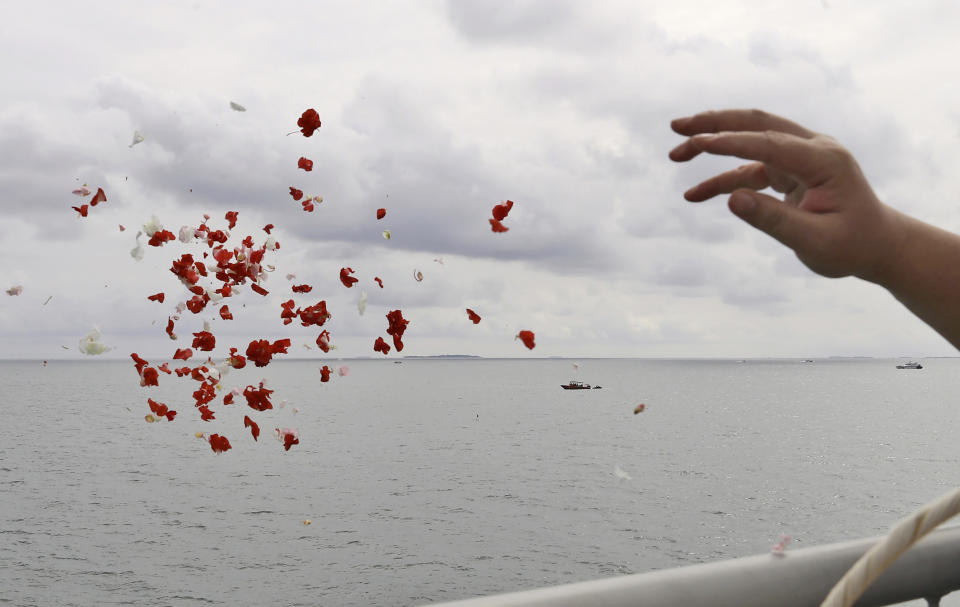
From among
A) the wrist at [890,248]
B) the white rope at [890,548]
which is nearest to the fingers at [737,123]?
the wrist at [890,248]

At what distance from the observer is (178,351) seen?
11242mm

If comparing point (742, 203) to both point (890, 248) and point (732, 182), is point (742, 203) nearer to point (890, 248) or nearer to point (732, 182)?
point (732, 182)

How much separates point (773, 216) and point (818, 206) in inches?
4.2

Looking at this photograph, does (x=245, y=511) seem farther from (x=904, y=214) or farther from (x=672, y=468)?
(x=904, y=214)

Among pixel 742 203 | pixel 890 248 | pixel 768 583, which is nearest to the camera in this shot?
pixel 742 203

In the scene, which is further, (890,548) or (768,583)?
(768,583)

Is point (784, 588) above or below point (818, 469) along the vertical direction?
above

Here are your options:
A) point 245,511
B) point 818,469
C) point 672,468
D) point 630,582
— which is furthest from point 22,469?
point 630,582

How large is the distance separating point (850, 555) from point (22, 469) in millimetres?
108075

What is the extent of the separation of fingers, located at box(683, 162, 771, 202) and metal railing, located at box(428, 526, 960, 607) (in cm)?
114

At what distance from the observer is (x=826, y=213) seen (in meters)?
1.28

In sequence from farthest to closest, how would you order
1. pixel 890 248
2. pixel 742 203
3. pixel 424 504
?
1. pixel 424 504
2. pixel 890 248
3. pixel 742 203

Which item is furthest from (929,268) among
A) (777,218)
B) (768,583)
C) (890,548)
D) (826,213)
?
(768,583)

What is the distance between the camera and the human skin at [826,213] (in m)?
1.26
